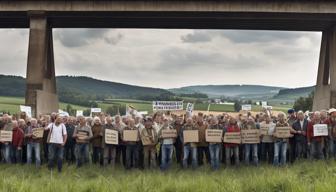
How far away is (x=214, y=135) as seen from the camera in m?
18.2

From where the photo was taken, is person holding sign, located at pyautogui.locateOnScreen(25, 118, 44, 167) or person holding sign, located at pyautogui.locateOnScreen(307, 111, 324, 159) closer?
person holding sign, located at pyautogui.locateOnScreen(307, 111, 324, 159)

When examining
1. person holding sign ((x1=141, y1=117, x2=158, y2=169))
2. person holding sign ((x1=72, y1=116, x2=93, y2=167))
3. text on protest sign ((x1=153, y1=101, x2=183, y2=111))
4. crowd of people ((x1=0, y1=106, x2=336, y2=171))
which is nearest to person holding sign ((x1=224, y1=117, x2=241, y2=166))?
crowd of people ((x1=0, y1=106, x2=336, y2=171))

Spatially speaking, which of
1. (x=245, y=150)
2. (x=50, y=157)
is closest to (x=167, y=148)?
(x=245, y=150)

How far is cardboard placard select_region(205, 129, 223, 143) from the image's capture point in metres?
18.2

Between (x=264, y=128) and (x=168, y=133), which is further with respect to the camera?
(x=264, y=128)

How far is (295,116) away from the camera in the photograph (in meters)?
19.7

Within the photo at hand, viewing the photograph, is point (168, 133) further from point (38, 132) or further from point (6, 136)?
point (6, 136)

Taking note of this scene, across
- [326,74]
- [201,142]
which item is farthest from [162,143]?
A: [326,74]

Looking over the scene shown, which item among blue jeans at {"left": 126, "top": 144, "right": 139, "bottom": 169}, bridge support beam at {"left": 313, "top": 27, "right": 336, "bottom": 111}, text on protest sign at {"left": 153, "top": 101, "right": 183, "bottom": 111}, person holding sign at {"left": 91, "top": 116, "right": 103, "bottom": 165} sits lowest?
blue jeans at {"left": 126, "top": 144, "right": 139, "bottom": 169}

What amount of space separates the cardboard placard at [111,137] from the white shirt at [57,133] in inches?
55.6

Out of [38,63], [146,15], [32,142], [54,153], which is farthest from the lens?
[146,15]

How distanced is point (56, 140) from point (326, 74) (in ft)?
102

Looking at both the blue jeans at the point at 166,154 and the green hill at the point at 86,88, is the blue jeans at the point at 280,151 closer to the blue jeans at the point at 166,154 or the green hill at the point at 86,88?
the blue jeans at the point at 166,154

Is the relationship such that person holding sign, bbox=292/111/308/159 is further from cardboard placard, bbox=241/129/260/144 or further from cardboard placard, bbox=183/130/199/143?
cardboard placard, bbox=183/130/199/143
